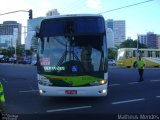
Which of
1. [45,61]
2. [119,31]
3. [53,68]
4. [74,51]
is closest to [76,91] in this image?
[53,68]

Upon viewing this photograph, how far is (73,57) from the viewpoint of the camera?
14.1 m

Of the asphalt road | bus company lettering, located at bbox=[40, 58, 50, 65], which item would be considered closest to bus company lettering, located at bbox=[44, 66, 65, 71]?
bus company lettering, located at bbox=[40, 58, 50, 65]

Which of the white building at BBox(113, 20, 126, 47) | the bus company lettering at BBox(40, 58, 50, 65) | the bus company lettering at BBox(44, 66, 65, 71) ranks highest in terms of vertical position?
the white building at BBox(113, 20, 126, 47)

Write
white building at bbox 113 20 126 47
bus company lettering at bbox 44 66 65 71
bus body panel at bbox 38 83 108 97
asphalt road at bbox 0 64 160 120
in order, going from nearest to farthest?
asphalt road at bbox 0 64 160 120 → bus body panel at bbox 38 83 108 97 → bus company lettering at bbox 44 66 65 71 → white building at bbox 113 20 126 47

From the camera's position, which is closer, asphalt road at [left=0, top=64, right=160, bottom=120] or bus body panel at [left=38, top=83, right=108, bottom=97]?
asphalt road at [left=0, top=64, right=160, bottom=120]

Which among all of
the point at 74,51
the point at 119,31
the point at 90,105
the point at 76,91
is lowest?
the point at 90,105

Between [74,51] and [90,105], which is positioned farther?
[74,51]

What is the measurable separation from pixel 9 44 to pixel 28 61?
89.0 m

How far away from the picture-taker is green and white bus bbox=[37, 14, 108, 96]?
13844mm

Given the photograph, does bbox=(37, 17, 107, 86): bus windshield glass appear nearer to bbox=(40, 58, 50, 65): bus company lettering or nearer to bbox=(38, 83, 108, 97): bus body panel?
bbox=(40, 58, 50, 65): bus company lettering

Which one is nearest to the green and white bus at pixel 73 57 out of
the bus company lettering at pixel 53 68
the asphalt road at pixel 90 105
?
the bus company lettering at pixel 53 68

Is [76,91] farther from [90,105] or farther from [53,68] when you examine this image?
[53,68]

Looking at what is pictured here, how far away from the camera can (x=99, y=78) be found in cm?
1393

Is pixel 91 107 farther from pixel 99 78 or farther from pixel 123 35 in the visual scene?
pixel 123 35
